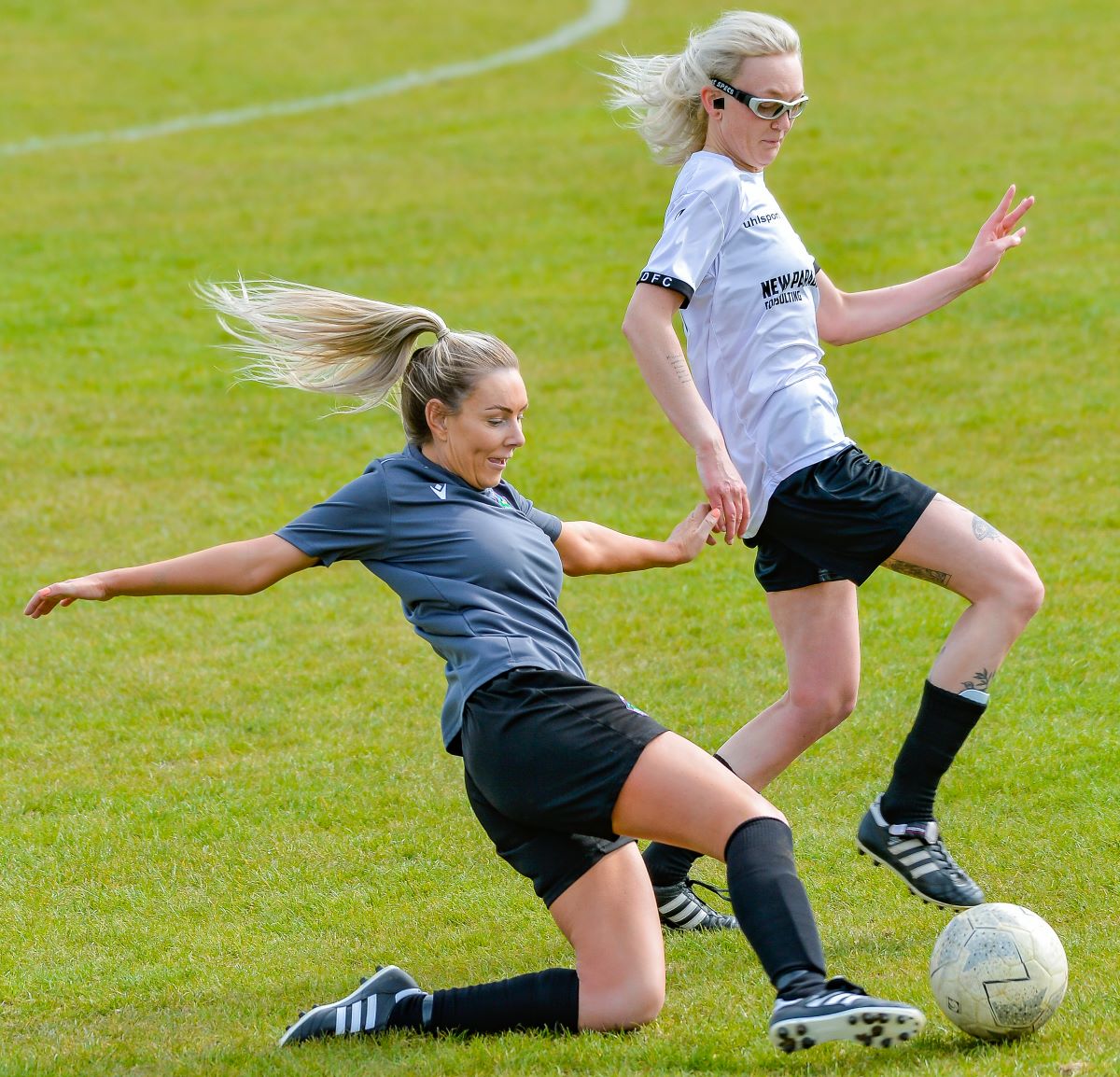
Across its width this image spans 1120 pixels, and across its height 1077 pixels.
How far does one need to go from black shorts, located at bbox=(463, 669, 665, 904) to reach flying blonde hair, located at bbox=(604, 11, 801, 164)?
6.28 feet

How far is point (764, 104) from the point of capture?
4.83 meters

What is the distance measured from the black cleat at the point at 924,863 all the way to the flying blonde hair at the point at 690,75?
7.15ft

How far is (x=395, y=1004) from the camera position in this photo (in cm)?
432

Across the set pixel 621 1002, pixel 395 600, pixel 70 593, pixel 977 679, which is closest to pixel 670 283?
pixel 977 679

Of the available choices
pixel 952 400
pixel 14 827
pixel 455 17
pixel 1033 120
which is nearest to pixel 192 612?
pixel 14 827

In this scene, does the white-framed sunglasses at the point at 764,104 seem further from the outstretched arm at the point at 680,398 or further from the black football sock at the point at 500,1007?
the black football sock at the point at 500,1007

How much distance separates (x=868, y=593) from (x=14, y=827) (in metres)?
4.36

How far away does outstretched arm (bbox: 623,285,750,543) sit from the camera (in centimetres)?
450

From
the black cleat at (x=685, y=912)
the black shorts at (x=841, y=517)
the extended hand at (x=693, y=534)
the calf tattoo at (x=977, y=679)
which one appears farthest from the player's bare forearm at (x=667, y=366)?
the black cleat at (x=685, y=912)

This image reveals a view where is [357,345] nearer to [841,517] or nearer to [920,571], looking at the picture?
[841,517]

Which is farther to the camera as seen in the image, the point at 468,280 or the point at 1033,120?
the point at 1033,120

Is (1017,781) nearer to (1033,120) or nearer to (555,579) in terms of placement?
(555,579)

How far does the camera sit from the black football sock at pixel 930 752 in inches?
187

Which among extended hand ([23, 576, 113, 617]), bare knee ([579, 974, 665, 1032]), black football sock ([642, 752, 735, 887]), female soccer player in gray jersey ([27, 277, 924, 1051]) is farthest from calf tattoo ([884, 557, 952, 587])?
extended hand ([23, 576, 113, 617])
